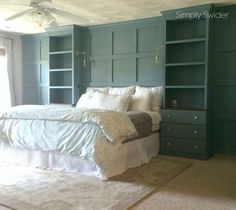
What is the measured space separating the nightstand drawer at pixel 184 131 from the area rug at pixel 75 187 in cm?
64

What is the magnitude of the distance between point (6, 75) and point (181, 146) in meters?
4.34

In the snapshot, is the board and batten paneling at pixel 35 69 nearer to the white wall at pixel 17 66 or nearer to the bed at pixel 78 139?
the white wall at pixel 17 66

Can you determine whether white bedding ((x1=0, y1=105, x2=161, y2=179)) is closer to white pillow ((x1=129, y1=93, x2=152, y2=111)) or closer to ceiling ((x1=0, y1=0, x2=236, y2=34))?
white pillow ((x1=129, y1=93, x2=152, y2=111))

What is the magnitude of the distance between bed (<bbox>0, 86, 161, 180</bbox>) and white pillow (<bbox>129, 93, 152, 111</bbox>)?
1.19 feet

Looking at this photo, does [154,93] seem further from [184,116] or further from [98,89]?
[98,89]

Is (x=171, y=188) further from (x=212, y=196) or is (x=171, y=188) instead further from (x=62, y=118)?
(x=62, y=118)

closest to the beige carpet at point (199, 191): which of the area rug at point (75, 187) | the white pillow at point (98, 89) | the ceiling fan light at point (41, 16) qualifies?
the area rug at point (75, 187)

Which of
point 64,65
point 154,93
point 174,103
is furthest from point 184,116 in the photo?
point 64,65

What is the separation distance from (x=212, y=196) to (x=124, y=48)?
347 centimetres

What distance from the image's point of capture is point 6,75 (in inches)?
256

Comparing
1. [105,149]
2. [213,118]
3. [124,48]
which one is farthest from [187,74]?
[105,149]

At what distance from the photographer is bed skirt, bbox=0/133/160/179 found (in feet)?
11.4

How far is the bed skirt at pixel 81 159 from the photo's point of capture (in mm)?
3480

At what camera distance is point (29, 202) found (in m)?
2.63
